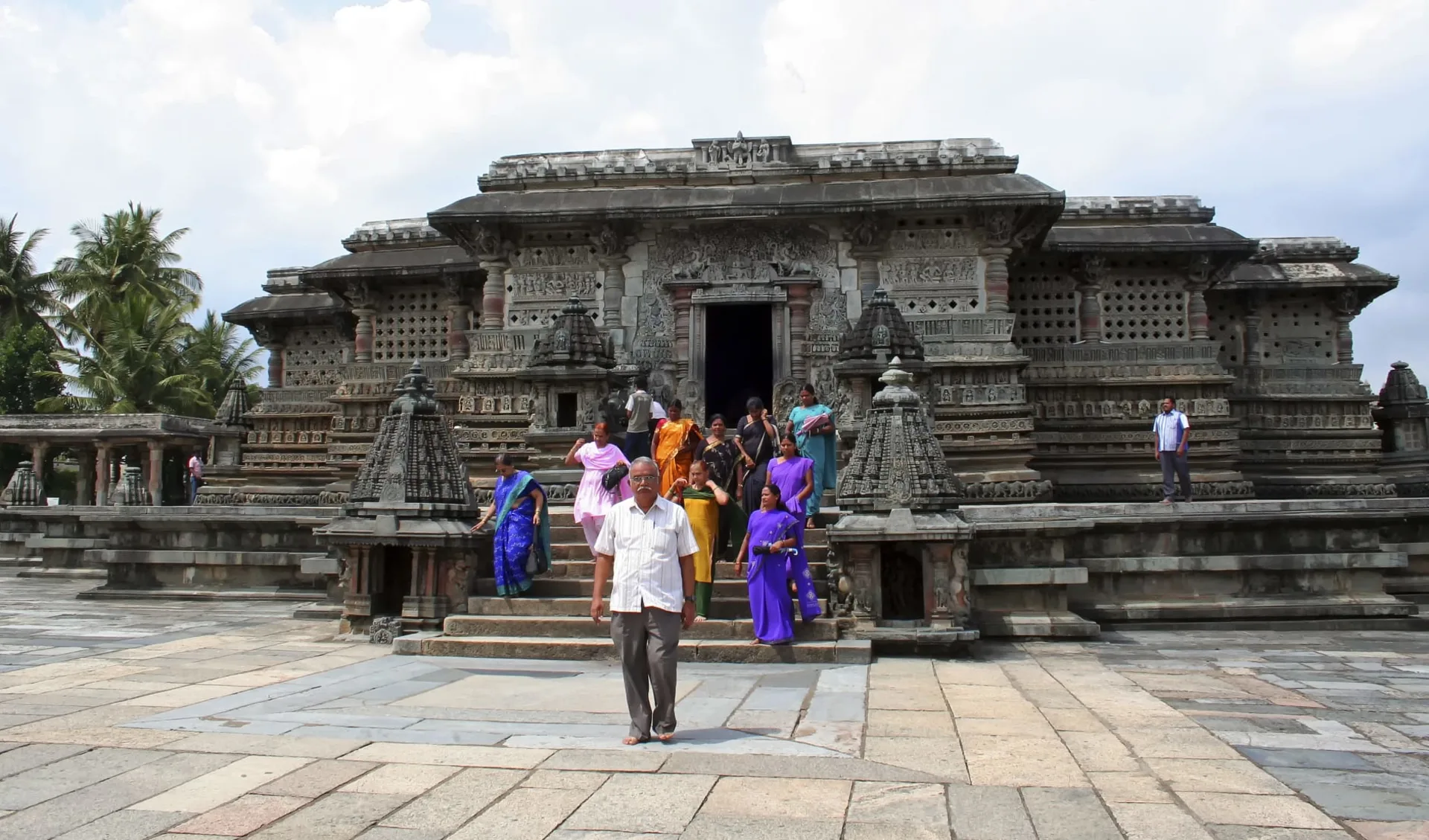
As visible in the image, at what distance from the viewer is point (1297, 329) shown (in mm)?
19781

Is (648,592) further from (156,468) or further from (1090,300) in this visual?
(156,468)

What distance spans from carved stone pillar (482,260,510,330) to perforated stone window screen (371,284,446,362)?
2483mm

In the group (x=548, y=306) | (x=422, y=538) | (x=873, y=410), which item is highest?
(x=548, y=306)

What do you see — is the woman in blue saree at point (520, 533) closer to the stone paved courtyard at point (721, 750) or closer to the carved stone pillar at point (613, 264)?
the stone paved courtyard at point (721, 750)

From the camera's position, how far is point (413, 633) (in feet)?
30.4

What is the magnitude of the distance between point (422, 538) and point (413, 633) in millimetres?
834

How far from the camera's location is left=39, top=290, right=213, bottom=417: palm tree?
34812 mm

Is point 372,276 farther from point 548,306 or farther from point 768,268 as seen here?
point 768,268

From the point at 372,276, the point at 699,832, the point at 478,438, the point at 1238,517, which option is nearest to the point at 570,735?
the point at 699,832

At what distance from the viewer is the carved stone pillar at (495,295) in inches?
677

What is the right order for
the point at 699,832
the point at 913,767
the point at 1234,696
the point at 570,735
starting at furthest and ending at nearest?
the point at 1234,696, the point at 570,735, the point at 913,767, the point at 699,832

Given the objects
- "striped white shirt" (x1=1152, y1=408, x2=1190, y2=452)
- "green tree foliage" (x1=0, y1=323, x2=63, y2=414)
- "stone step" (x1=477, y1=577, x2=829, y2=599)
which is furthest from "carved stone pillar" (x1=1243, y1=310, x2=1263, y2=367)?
"green tree foliage" (x1=0, y1=323, x2=63, y2=414)

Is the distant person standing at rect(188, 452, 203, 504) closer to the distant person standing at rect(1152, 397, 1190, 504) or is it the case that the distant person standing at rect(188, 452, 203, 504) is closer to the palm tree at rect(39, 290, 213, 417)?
the palm tree at rect(39, 290, 213, 417)

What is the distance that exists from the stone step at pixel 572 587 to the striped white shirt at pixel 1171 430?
5733 mm
